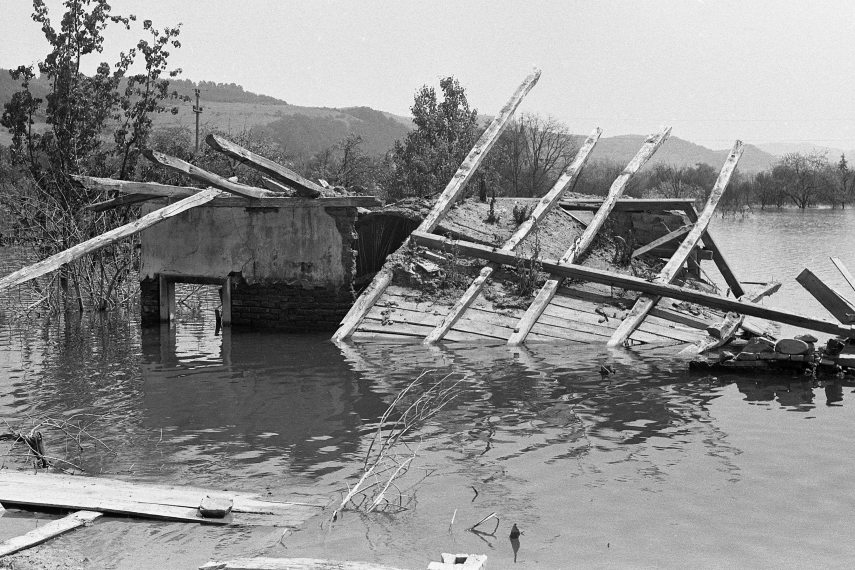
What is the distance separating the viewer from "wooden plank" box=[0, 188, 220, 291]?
40.1ft

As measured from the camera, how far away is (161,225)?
16812 millimetres

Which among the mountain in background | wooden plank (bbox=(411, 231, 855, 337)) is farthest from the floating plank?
the mountain in background

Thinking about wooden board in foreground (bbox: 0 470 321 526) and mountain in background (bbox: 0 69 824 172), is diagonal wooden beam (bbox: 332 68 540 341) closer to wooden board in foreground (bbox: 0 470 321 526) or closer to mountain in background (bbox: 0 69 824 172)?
wooden board in foreground (bbox: 0 470 321 526)

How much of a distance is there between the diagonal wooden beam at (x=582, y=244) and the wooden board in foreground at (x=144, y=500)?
7207 mm

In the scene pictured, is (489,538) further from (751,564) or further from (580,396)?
(580,396)

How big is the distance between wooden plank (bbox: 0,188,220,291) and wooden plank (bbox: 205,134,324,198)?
92 centimetres

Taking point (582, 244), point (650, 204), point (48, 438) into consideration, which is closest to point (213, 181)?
point (582, 244)

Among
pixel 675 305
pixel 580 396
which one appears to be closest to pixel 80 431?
pixel 580 396

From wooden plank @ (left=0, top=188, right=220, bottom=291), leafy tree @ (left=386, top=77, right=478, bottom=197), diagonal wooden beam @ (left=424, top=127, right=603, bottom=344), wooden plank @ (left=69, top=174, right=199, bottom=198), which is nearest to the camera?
wooden plank @ (left=0, top=188, right=220, bottom=291)

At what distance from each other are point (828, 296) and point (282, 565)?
9878 millimetres

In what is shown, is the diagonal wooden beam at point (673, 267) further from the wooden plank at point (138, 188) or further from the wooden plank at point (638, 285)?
the wooden plank at point (138, 188)

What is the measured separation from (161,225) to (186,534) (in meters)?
10.9

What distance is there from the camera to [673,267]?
15.7 metres

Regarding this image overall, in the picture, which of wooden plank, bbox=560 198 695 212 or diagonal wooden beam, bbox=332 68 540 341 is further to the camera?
wooden plank, bbox=560 198 695 212
